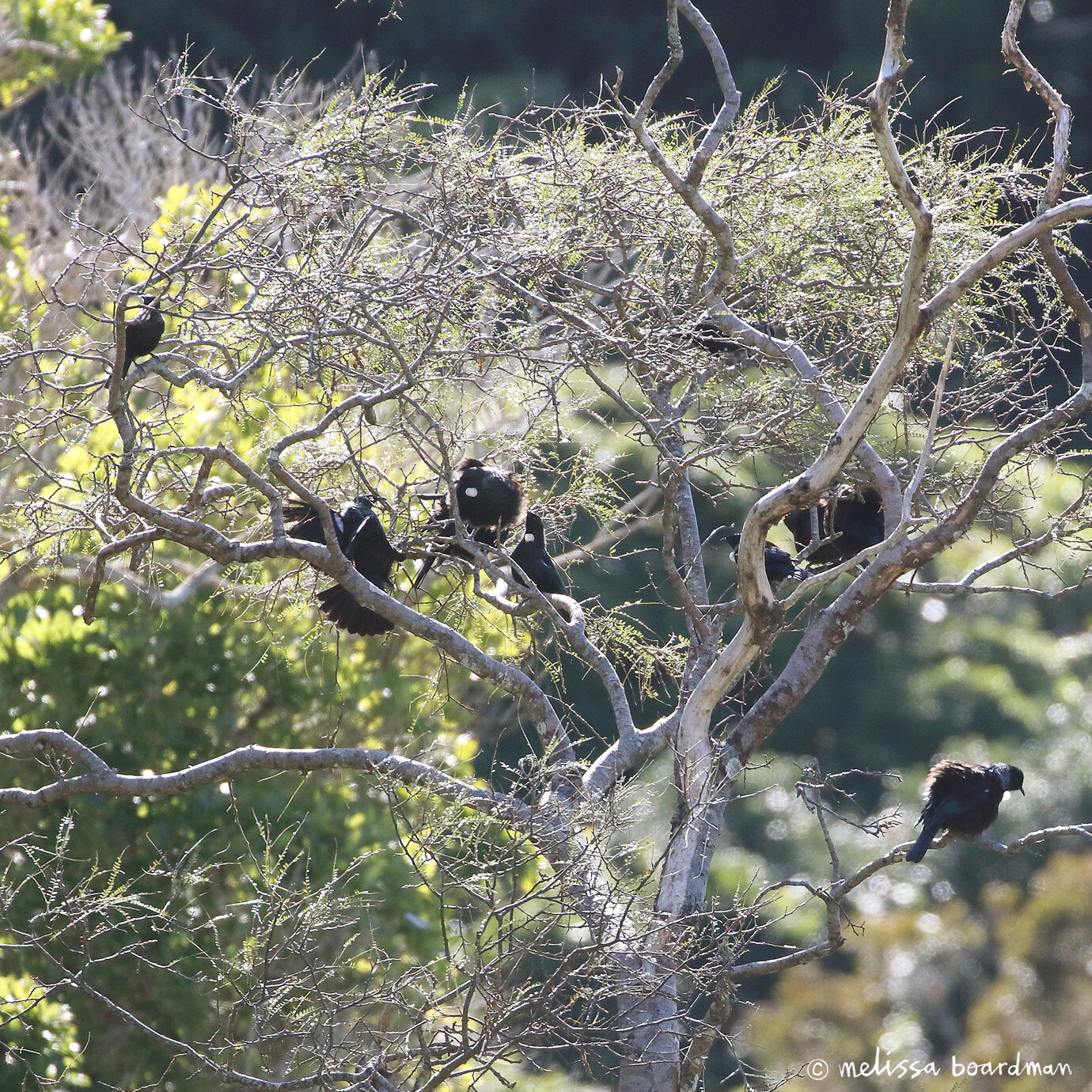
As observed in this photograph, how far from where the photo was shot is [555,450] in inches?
194

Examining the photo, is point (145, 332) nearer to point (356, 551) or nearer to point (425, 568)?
point (356, 551)

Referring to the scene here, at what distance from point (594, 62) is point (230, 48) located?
492 centimetres

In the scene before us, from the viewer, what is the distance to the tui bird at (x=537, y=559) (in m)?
4.31

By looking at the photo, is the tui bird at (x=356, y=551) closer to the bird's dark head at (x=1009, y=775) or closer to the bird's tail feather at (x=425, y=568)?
the bird's tail feather at (x=425, y=568)

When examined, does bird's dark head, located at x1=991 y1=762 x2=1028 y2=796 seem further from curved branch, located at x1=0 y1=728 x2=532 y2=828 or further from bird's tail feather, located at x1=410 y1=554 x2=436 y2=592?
bird's tail feather, located at x1=410 y1=554 x2=436 y2=592

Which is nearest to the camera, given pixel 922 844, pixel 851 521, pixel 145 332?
pixel 145 332

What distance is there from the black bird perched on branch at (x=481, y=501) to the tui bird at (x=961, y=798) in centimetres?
157

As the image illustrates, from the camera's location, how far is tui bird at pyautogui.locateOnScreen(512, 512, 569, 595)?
4.31 metres

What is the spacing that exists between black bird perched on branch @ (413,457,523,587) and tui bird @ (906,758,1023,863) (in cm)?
157

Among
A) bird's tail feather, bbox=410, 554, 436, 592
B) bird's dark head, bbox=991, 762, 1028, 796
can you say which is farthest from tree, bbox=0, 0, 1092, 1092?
bird's dark head, bbox=991, 762, 1028, 796

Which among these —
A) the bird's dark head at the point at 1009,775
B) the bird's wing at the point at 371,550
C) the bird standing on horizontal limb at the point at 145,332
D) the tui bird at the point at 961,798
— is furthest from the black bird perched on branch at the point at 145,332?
the bird's dark head at the point at 1009,775

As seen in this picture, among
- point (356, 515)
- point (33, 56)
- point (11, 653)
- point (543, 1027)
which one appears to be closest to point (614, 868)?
point (543, 1027)

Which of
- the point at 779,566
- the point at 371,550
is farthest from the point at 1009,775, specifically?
the point at 371,550

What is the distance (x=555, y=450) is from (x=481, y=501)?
2.46 ft
